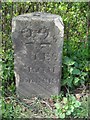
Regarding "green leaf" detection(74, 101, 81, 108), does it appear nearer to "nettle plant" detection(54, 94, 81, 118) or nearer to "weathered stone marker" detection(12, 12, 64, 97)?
"nettle plant" detection(54, 94, 81, 118)

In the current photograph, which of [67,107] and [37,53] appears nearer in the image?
[67,107]

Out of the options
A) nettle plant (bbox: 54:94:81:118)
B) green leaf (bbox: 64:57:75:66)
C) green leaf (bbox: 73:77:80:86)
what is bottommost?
nettle plant (bbox: 54:94:81:118)

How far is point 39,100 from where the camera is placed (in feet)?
15.5

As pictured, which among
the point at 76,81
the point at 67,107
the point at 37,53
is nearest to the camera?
the point at 67,107

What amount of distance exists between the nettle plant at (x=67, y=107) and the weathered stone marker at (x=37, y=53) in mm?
321

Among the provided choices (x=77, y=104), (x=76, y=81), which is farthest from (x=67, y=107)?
(x=76, y=81)

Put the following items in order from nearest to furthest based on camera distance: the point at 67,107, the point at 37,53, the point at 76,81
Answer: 1. the point at 67,107
2. the point at 37,53
3. the point at 76,81

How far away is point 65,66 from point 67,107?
0.66 m

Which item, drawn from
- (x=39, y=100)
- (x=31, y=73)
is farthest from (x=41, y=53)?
(x=39, y=100)

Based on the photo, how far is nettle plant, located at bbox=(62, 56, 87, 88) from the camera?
4758mm

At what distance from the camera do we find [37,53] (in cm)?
455

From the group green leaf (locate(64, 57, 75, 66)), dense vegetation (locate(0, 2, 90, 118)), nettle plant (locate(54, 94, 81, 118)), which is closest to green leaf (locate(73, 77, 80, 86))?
dense vegetation (locate(0, 2, 90, 118))

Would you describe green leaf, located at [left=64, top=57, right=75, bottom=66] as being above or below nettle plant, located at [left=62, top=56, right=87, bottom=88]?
above

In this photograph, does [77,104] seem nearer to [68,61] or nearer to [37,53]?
[68,61]
